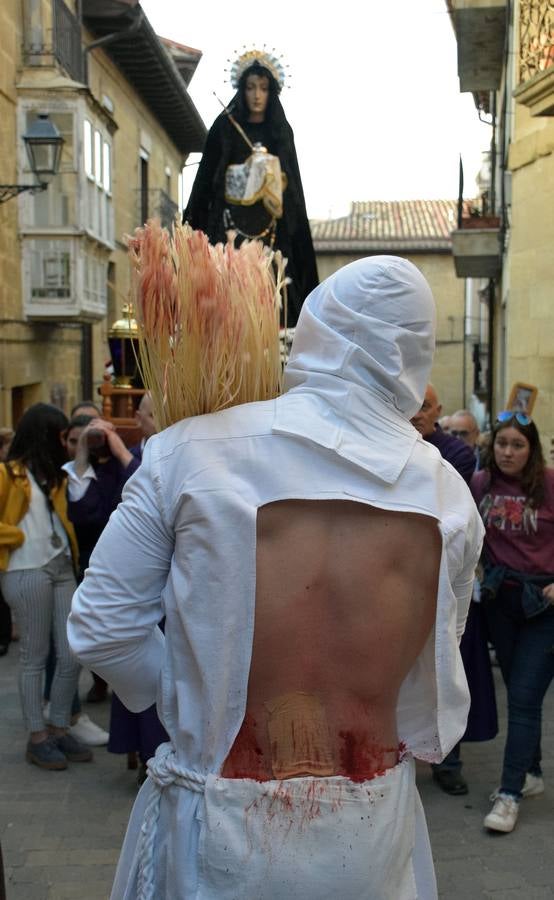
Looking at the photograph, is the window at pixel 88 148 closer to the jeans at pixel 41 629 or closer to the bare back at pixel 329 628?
the jeans at pixel 41 629

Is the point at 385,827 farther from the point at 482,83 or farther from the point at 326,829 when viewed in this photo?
the point at 482,83

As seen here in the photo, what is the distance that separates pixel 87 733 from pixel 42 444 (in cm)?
157

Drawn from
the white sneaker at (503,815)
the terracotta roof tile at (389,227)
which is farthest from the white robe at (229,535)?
the terracotta roof tile at (389,227)

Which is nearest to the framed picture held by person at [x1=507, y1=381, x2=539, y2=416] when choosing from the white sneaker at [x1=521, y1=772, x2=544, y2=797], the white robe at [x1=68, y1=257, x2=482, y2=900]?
the white sneaker at [x1=521, y1=772, x2=544, y2=797]

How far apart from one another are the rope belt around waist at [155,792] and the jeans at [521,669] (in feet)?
8.46

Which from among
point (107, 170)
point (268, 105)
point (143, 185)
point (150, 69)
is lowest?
point (268, 105)

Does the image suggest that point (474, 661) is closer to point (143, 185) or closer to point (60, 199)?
point (60, 199)

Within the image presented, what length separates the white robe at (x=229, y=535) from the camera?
1868mm

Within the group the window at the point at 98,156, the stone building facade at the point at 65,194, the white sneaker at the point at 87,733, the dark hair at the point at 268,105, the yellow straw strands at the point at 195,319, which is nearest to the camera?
the yellow straw strands at the point at 195,319

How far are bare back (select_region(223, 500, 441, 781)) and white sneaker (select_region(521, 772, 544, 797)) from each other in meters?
2.93

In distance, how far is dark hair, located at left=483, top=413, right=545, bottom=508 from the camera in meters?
4.39

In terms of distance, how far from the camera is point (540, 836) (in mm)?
4262

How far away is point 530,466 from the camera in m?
4.44

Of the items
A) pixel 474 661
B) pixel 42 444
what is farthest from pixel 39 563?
pixel 474 661
